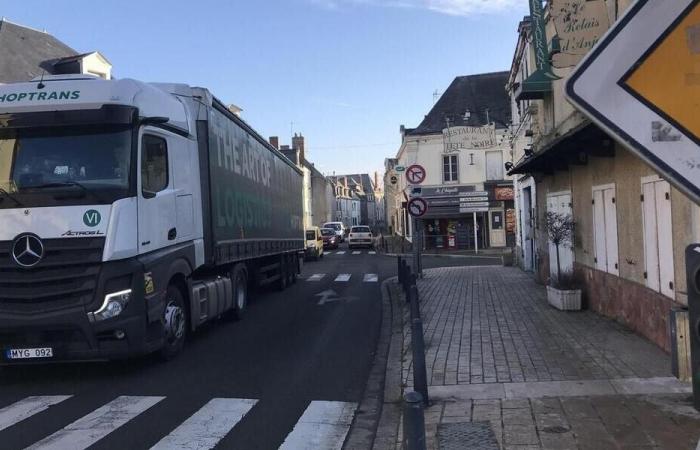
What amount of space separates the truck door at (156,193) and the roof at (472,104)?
108ft

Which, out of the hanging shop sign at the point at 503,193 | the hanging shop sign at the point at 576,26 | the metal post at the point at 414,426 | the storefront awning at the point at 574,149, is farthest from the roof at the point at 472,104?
the metal post at the point at 414,426

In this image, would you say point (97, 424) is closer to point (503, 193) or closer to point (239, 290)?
point (239, 290)

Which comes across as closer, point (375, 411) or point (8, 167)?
point (375, 411)

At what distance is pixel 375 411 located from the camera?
5875 mm

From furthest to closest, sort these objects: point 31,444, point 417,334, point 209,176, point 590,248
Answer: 1. point 590,248
2. point 209,176
3. point 417,334
4. point 31,444

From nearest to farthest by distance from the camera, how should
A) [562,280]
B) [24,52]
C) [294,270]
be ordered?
[562,280]
[294,270]
[24,52]

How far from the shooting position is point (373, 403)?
6.15 meters

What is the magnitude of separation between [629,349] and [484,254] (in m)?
27.1

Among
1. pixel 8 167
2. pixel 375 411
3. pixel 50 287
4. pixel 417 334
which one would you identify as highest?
pixel 8 167

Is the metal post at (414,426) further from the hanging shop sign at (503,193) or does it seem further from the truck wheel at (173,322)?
the hanging shop sign at (503,193)

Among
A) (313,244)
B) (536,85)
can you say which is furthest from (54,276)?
(313,244)

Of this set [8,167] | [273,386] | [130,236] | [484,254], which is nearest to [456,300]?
[273,386]

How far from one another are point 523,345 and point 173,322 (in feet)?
15.6

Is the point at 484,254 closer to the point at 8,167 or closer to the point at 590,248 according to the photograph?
the point at 590,248
